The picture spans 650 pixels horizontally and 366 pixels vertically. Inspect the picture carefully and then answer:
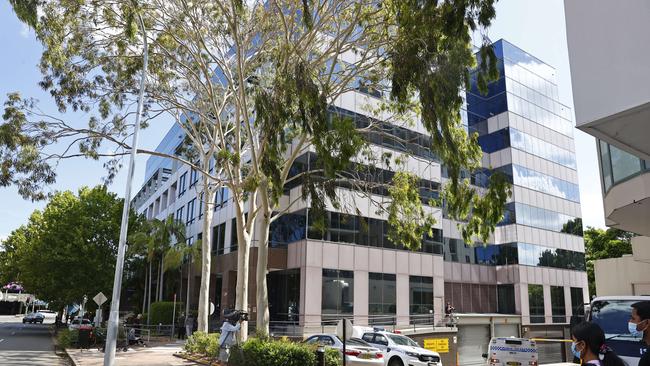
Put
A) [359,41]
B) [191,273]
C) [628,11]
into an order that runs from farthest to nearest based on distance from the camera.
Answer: [191,273], [359,41], [628,11]

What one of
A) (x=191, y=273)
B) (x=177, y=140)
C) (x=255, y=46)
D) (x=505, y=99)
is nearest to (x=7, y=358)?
(x=255, y=46)

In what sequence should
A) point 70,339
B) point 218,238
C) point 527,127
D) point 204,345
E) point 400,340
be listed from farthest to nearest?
point 527,127 < point 218,238 < point 70,339 < point 204,345 < point 400,340

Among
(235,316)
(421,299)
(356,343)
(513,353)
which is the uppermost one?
(421,299)

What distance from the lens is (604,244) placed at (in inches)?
2159

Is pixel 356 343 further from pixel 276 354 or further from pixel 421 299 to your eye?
pixel 421 299

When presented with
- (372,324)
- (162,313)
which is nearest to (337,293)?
(372,324)

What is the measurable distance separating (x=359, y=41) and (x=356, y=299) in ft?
55.4

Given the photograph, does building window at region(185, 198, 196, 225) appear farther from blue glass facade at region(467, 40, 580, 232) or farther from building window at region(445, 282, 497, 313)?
blue glass facade at region(467, 40, 580, 232)

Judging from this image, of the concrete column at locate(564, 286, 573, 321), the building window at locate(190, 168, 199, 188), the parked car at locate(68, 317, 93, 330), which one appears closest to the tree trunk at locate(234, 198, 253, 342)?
the parked car at locate(68, 317, 93, 330)

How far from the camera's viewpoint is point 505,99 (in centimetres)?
4322

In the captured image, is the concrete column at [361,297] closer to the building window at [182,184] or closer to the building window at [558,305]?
the building window at [558,305]

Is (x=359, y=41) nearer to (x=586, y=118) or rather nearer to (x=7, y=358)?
(x=586, y=118)

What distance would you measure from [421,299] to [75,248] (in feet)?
81.8

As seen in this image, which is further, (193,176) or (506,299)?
(193,176)
